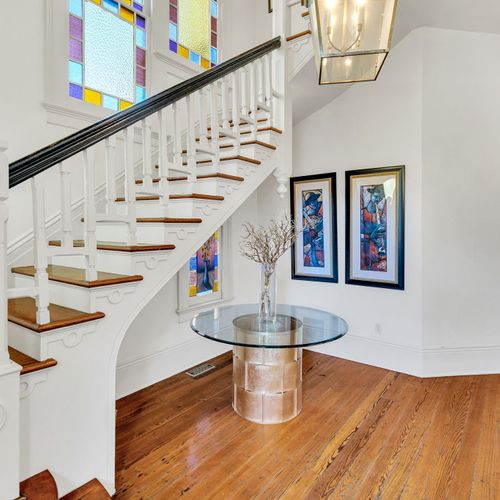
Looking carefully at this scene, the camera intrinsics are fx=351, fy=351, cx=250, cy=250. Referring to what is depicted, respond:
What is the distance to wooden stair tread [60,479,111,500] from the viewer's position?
1.58 meters

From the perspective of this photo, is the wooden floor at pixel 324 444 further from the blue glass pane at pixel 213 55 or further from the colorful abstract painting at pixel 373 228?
the blue glass pane at pixel 213 55

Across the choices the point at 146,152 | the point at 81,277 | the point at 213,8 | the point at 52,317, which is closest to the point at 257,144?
the point at 146,152

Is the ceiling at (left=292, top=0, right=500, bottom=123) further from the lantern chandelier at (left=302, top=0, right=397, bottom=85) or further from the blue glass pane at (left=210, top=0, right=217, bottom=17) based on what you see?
the blue glass pane at (left=210, top=0, right=217, bottom=17)

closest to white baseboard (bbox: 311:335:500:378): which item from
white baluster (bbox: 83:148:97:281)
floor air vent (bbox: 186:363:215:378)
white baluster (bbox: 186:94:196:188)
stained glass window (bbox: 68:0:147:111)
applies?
floor air vent (bbox: 186:363:215:378)

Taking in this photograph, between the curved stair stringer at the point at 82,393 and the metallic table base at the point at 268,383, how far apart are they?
93 centimetres

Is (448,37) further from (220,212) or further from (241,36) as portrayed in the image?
(220,212)

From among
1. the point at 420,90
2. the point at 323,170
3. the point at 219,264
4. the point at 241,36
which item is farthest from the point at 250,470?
the point at 241,36

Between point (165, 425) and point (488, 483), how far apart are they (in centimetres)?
196

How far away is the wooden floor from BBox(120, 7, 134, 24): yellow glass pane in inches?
126

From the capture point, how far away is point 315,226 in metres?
3.90

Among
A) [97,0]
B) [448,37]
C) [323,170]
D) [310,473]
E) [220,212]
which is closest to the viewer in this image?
[310,473]

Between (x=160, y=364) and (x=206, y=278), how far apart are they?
3.28ft

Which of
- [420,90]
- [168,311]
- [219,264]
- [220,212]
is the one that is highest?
[420,90]

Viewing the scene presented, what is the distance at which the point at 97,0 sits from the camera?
2.79 metres
